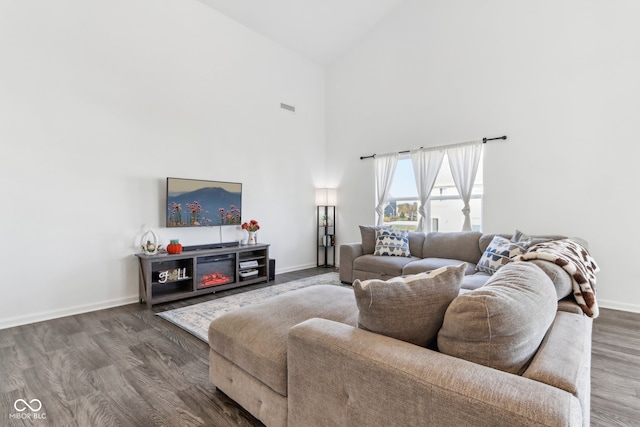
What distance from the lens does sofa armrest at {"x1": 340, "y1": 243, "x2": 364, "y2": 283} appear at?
4406 millimetres

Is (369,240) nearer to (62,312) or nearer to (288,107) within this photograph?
(288,107)

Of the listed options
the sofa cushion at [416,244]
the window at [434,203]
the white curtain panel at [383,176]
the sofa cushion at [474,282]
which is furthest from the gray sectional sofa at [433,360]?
the white curtain panel at [383,176]

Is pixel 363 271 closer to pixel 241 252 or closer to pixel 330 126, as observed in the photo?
pixel 241 252

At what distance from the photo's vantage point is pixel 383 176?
5242 mm

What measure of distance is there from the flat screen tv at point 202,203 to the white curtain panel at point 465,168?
3215 mm

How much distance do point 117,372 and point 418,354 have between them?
2131 millimetres

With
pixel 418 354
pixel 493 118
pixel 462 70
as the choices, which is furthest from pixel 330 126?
pixel 418 354

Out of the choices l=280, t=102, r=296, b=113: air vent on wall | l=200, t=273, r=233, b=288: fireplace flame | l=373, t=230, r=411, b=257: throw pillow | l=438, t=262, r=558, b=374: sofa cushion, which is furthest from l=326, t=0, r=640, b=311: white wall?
l=438, t=262, r=558, b=374: sofa cushion

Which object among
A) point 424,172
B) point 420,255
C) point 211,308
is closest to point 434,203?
point 424,172

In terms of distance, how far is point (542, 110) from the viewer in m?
3.75

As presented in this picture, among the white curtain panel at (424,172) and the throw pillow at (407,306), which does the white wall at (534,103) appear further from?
the throw pillow at (407,306)

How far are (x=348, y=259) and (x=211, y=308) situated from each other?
77.7 inches

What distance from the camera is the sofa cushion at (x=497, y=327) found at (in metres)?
0.94

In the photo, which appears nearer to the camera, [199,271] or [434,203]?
[199,271]
